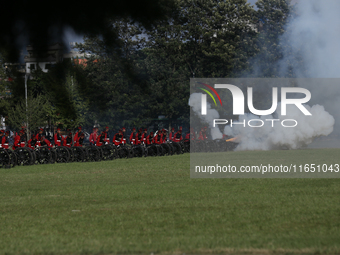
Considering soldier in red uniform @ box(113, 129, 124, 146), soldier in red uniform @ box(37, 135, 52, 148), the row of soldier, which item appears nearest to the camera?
the row of soldier

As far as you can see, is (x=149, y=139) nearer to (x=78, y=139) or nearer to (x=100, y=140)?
(x=100, y=140)

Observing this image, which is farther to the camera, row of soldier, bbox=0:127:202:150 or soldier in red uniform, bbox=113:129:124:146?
soldier in red uniform, bbox=113:129:124:146

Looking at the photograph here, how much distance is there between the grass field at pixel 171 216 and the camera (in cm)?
643

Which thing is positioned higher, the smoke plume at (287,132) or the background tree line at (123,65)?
the background tree line at (123,65)

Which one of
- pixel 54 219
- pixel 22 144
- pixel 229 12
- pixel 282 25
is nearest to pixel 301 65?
pixel 282 25

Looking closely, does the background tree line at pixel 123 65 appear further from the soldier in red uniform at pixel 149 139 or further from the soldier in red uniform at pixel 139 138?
the soldier in red uniform at pixel 149 139

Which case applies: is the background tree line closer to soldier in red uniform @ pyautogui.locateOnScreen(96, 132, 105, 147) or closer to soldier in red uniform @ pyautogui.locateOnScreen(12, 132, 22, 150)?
soldier in red uniform @ pyautogui.locateOnScreen(12, 132, 22, 150)

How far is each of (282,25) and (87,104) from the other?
22899 millimetres

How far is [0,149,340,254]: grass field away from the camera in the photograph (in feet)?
21.1

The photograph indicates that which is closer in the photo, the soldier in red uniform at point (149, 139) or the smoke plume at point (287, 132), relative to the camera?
the soldier in red uniform at point (149, 139)

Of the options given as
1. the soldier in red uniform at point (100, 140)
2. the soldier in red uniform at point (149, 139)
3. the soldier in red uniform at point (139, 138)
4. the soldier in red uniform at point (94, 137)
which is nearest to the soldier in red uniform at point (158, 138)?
the soldier in red uniform at point (149, 139)

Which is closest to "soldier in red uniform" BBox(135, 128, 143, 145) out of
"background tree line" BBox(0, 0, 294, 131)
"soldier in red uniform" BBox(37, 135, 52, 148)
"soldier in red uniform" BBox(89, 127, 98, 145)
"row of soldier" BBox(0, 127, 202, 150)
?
"row of soldier" BBox(0, 127, 202, 150)

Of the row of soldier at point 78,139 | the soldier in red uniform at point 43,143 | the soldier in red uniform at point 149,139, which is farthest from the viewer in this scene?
the soldier in red uniform at point 149,139

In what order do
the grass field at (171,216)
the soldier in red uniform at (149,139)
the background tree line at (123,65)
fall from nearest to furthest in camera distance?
the background tree line at (123,65) → the grass field at (171,216) → the soldier in red uniform at (149,139)
